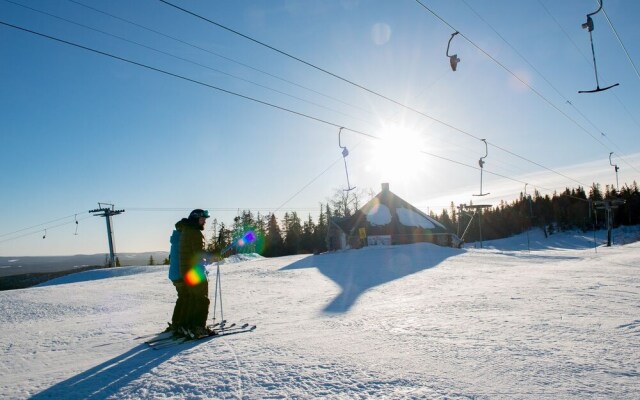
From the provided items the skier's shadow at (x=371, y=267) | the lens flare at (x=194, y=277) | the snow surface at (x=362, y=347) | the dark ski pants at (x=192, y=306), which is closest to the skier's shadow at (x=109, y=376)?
the snow surface at (x=362, y=347)

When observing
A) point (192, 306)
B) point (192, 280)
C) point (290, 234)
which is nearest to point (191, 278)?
point (192, 280)

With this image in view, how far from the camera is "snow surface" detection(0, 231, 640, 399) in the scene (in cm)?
372

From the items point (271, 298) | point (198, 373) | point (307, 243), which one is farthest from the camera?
point (307, 243)

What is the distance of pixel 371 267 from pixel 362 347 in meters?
11.7

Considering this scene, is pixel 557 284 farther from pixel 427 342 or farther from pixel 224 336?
pixel 224 336

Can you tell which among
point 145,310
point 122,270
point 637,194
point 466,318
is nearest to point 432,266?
point 466,318

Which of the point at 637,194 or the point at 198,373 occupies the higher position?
the point at 637,194

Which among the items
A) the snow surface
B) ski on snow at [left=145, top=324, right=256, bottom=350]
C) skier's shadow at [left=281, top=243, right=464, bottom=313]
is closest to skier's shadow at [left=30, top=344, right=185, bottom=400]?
the snow surface

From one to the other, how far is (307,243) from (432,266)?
51896mm

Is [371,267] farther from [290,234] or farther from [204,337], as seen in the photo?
[290,234]

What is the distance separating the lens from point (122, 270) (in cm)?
2377

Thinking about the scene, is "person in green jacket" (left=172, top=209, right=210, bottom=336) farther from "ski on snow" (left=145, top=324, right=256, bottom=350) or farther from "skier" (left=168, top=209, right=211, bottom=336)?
"ski on snow" (left=145, top=324, right=256, bottom=350)

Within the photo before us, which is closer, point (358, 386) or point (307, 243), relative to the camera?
point (358, 386)

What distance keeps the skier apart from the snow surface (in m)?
0.60
